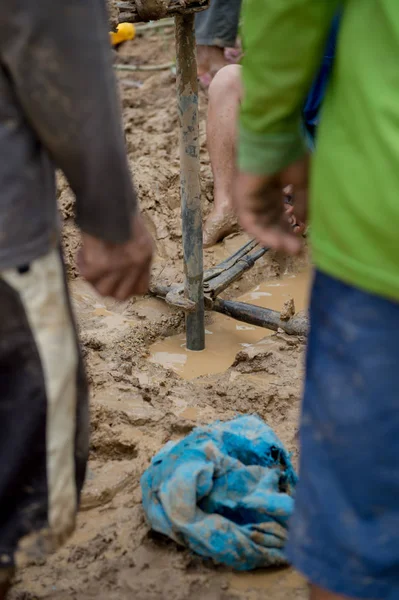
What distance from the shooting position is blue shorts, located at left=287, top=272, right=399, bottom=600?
1.08 metres

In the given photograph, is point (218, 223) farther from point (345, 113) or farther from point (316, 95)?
point (345, 113)

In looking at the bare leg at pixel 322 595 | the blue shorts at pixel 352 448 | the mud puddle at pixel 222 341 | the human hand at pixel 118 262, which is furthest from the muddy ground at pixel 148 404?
the human hand at pixel 118 262

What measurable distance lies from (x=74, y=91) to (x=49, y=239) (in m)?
0.23

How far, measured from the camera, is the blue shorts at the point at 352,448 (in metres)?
1.08

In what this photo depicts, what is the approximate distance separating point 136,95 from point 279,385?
10.8ft

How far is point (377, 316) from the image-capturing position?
3.54 feet

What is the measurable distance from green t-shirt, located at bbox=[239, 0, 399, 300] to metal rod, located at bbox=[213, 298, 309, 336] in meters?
1.94

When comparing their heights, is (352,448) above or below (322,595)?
above

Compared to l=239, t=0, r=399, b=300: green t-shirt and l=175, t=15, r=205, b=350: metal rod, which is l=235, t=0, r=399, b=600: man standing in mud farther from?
l=175, t=15, r=205, b=350: metal rod

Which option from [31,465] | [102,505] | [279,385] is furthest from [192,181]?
[31,465]

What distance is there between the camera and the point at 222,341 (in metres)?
3.33

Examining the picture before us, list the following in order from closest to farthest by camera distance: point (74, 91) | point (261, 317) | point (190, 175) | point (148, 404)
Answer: point (74, 91) < point (148, 404) < point (190, 175) < point (261, 317)

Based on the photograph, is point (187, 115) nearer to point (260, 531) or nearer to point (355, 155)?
point (260, 531)

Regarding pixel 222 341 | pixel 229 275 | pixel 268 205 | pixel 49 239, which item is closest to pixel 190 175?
pixel 229 275
